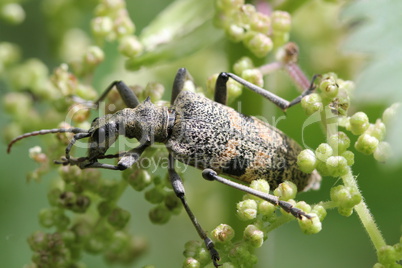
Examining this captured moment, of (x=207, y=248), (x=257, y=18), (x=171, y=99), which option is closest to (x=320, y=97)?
(x=257, y=18)

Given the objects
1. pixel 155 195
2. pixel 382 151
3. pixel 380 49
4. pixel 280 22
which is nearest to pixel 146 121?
pixel 155 195

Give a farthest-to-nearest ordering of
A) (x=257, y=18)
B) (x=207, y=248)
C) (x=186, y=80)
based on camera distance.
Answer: (x=186, y=80), (x=257, y=18), (x=207, y=248)

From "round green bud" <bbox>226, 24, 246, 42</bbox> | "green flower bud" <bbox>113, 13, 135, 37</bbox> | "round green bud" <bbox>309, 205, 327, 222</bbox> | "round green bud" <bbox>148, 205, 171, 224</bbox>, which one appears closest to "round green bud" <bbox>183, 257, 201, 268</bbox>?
"round green bud" <bbox>148, 205, 171, 224</bbox>

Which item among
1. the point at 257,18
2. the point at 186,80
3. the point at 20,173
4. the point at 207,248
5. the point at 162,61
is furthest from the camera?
the point at 20,173

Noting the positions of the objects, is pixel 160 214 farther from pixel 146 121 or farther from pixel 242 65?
pixel 242 65

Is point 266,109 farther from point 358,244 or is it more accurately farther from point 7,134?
point 7,134

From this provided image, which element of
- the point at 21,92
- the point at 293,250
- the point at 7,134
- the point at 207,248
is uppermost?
the point at 21,92
